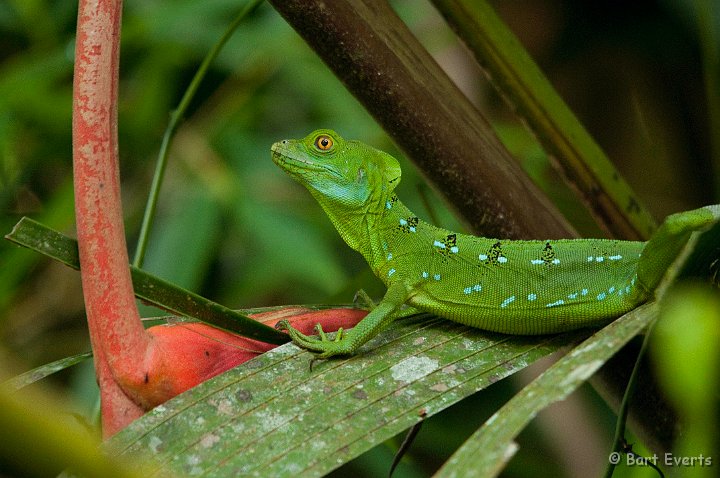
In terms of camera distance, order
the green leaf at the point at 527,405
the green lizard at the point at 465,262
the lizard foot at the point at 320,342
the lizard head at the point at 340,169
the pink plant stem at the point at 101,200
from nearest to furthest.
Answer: the green leaf at the point at 527,405 → the pink plant stem at the point at 101,200 → the lizard foot at the point at 320,342 → the green lizard at the point at 465,262 → the lizard head at the point at 340,169

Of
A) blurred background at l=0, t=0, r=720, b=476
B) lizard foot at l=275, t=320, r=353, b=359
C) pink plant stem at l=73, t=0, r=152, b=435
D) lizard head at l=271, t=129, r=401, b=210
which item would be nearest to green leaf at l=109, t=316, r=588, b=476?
lizard foot at l=275, t=320, r=353, b=359

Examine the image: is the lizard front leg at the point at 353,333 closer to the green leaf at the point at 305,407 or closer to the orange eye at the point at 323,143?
the green leaf at the point at 305,407

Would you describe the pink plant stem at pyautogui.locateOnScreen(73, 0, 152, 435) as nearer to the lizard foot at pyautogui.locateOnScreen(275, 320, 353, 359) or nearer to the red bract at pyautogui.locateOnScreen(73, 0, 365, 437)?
the red bract at pyautogui.locateOnScreen(73, 0, 365, 437)

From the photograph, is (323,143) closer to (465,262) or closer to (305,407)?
(465,262)

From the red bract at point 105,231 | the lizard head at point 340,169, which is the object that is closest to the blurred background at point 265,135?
the lizard head at point 340,169

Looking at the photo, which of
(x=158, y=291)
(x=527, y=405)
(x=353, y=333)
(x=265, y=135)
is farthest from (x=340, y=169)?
(x=265, y=135)

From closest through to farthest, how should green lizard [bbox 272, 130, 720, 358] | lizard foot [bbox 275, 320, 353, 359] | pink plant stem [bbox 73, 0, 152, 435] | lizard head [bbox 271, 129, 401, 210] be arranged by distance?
pink plant stem [bbox 73, 0, 152, 435], lizard foot [bbox 275, 320, 353, 359], green lizard [bbox 272, 130, 720, 358], lizard head [bbox 271, 129, 401, 210]

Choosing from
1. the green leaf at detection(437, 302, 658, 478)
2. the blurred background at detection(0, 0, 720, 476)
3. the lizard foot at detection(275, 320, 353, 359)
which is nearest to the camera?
the green leaf at detection(437, 302, 658, 478)

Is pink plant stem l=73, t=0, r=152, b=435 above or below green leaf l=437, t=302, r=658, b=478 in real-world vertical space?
above
